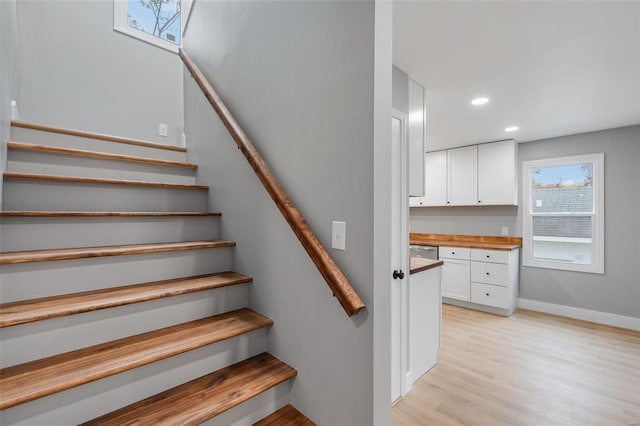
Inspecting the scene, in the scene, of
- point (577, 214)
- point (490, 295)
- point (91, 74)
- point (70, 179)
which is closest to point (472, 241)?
point (490, 295)

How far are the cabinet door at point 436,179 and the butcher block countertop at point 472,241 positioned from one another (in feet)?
2.07

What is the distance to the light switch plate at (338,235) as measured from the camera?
3.69 feet

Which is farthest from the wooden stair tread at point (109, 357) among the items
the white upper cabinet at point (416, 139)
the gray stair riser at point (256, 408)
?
the white upper cabinet at point (416, 139)

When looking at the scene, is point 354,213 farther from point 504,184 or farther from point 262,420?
point 504,184

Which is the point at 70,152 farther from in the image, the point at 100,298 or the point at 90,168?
the point at 100,298

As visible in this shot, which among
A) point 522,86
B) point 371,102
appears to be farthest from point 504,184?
point 371,102

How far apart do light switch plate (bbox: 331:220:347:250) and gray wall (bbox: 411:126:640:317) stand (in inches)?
173

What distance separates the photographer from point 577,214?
→ 12.8 feet

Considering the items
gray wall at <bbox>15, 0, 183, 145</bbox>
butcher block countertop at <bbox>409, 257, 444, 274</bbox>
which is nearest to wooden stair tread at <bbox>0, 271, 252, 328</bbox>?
butcher block countertop at <bbox>409, 257, 444, 274</bbox>

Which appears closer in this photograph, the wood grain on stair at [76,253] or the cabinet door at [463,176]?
the wood grain on stair at [76,253]

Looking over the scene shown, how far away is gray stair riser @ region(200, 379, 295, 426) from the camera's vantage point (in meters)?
1.14

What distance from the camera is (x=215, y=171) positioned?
2.05 m

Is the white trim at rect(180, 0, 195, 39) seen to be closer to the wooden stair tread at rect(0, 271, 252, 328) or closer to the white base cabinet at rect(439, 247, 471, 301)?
the wooden stair tread at rect(0, 271, 252, 328)

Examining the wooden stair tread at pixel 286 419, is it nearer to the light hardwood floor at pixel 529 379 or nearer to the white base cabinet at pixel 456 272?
the light hardwood floor at pixel 529 379
